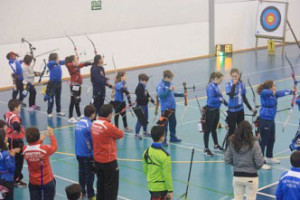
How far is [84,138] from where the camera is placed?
7.59 metres

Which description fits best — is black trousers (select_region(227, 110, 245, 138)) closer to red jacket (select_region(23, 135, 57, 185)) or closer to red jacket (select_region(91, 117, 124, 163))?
red jacket (select_region(91, 117, 124, 163))

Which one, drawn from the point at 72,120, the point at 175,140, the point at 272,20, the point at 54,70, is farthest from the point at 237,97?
the point at 272,20

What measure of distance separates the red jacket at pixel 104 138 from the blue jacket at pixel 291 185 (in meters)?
2.30

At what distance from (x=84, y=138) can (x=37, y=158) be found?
3.35ft

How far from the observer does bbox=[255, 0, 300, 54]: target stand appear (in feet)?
79.2

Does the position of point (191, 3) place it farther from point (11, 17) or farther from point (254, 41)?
point (11, 17)

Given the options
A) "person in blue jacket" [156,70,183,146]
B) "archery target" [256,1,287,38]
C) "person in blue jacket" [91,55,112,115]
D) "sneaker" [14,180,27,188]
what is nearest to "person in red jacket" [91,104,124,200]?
"sneaker" [14,180,27,188]

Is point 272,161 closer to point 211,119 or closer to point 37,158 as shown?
point 211,119

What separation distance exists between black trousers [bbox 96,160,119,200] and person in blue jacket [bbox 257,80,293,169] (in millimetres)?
3152

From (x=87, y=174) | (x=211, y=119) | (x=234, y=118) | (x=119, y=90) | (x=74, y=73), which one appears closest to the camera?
(x=87, y=174)

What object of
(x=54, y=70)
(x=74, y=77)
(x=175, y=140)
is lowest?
(x=175, y=140)

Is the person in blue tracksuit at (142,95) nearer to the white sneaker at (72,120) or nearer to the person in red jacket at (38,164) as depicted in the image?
the white sneaker at (72,120)

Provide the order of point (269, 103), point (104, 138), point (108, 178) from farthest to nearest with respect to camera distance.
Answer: point (269, 103), point (108, 178), point (104, 138)

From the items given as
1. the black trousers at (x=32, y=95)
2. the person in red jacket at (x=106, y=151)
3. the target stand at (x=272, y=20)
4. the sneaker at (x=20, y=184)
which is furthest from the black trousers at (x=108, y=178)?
the target stand at (x=272, y=20)
